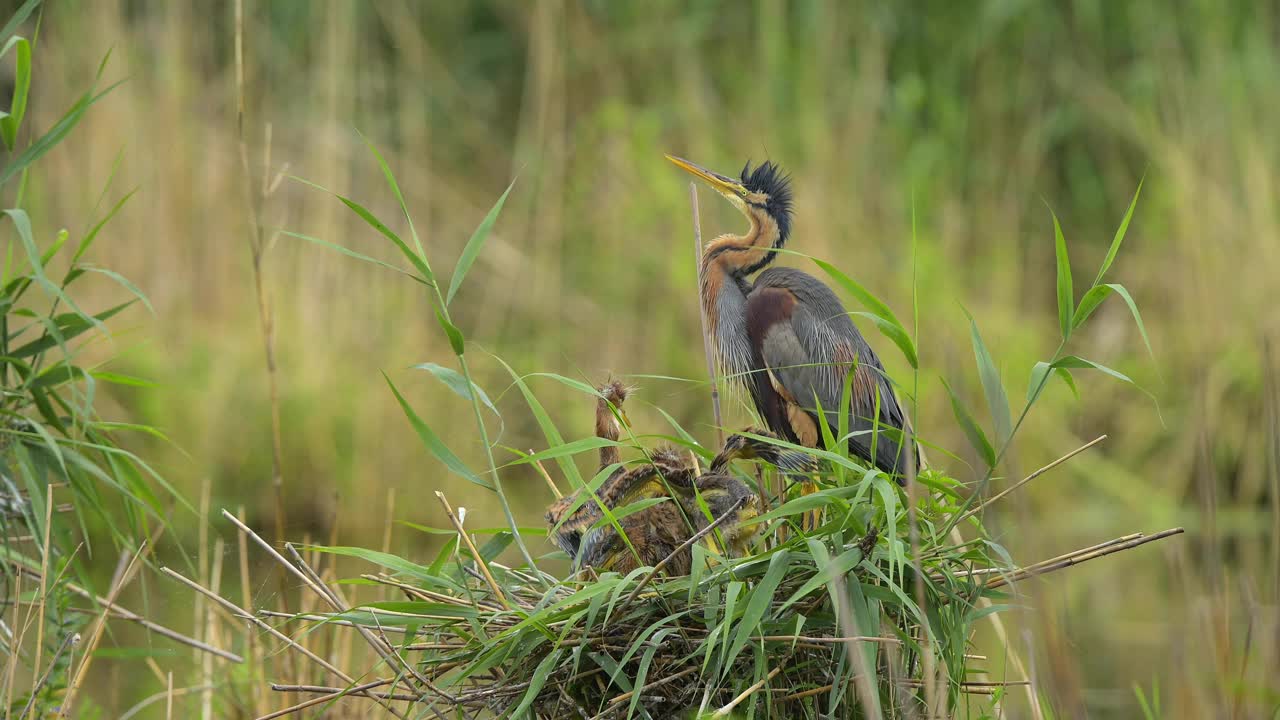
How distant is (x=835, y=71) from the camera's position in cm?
698

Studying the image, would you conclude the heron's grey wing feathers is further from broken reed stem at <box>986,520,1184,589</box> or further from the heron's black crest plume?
broken reed stem at <box>986,520,1184,589</box>

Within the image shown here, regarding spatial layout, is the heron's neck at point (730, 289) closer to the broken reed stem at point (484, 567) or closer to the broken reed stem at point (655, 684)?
the broken reed stem at point (484, 567)

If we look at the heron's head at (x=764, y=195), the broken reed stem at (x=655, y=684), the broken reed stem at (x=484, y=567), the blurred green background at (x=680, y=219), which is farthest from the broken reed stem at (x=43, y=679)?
the blurred green background at (x=680, y=219)

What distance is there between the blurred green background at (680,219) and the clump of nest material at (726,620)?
3598 millimetres

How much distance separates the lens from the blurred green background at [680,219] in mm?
6121

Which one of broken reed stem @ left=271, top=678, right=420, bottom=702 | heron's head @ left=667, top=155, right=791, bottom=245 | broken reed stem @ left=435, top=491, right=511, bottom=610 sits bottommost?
broken reed stem @ left=271, top=678, right=420, bottom=702

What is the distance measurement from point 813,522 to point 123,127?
525 cm

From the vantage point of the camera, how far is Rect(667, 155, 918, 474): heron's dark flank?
9.54ft

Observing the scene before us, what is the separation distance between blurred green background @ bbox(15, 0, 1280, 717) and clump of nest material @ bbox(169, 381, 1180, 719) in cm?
360

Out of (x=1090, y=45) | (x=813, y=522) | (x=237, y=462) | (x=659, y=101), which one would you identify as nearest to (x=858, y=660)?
(x=813, y=522)

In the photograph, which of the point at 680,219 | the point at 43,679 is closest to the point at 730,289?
the point at 43,679

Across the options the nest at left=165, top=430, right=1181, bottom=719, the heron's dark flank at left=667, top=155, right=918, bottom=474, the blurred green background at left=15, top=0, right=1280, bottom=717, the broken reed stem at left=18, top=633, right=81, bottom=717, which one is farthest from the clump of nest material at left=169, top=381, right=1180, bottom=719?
the blurred green background at left=15, top=0, right=1280, bottom=717

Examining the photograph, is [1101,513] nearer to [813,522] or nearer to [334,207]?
[334,207]

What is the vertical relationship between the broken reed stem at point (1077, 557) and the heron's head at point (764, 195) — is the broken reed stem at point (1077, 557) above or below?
below
